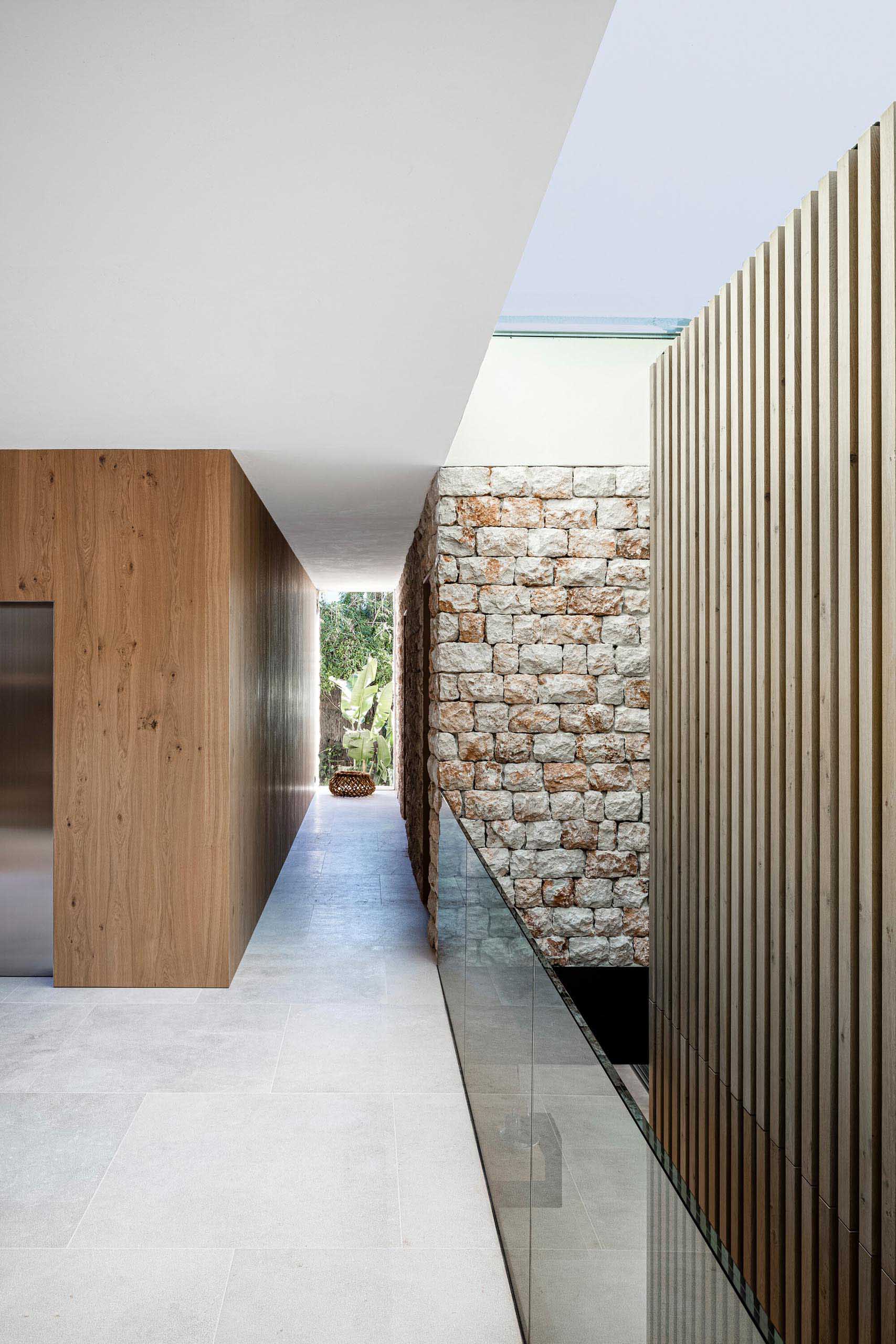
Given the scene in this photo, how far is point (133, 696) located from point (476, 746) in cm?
166

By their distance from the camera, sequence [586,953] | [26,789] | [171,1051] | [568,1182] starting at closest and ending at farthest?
[568,1182] → [171,1051] → [26,789] → [586,953]

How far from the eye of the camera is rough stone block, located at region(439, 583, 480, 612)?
4.64 meters

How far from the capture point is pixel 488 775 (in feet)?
15.2

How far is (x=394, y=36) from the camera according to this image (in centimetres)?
154

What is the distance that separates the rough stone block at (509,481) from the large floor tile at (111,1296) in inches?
136

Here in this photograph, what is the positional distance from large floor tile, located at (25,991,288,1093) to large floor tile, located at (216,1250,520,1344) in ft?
3.43

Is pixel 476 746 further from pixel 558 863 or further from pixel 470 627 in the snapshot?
pixel 558 863

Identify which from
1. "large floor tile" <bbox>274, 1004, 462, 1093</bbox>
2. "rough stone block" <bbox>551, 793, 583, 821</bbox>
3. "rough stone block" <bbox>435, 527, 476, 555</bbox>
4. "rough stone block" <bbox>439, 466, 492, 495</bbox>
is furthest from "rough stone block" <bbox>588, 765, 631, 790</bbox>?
"rough stone block" <bbox>439, 466, 492, 495</bbox>

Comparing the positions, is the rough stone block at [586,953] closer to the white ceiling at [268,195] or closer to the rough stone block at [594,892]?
the rough stone block at [594,892]

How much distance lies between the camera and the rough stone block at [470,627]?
466 cm

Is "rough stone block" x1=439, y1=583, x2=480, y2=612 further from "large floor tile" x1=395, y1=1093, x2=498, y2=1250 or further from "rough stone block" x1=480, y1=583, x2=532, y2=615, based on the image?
"large floor tile" x1=395, y1=1093, x2=498, y2=1250

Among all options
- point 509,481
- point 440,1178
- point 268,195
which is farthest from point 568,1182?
point 509,481

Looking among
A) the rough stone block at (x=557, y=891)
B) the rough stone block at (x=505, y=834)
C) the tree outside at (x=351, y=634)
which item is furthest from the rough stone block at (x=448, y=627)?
the tree outside at (x=351, y=634)

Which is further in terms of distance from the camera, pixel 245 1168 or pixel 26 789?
pixel 26 789
